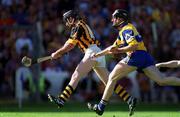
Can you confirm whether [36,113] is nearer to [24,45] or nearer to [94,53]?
[94,53]

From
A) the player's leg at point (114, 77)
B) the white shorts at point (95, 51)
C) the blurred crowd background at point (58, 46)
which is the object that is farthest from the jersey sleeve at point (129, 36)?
the blurred crowd background at point (58, 46)

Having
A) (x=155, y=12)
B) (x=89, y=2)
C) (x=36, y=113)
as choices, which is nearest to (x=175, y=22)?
(x=155, y=12)

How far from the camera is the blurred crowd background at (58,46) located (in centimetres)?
2398

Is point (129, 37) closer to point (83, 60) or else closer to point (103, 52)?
point (103, 52)

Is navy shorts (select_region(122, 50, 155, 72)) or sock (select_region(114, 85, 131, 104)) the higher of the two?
navy shorts (select_region(122, 50, 155, 72))

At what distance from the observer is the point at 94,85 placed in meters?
24.1

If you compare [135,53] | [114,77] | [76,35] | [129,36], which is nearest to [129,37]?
[129,36]

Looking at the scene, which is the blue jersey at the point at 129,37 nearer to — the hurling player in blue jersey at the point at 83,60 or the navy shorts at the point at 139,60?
the navy shorts at the point at 139,60

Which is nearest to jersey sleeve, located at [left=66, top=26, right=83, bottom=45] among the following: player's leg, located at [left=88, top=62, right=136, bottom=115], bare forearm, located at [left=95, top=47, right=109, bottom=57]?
bare forearm, located at [left=95, top=47, right=109, bottom=57]

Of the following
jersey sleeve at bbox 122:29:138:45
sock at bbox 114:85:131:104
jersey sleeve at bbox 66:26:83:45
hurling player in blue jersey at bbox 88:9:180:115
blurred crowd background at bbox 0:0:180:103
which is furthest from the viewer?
blurred crowd background at bbox 0:0:180:103

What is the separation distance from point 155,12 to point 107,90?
11.4 meters

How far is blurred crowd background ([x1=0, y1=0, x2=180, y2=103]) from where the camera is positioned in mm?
23984

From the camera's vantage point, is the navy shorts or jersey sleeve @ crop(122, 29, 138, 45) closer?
jersey sleeve @ crop(122, 29, 138, 45)

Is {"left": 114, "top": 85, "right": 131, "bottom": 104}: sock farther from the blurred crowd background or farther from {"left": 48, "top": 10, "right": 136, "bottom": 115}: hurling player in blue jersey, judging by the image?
the blurred crowd background
